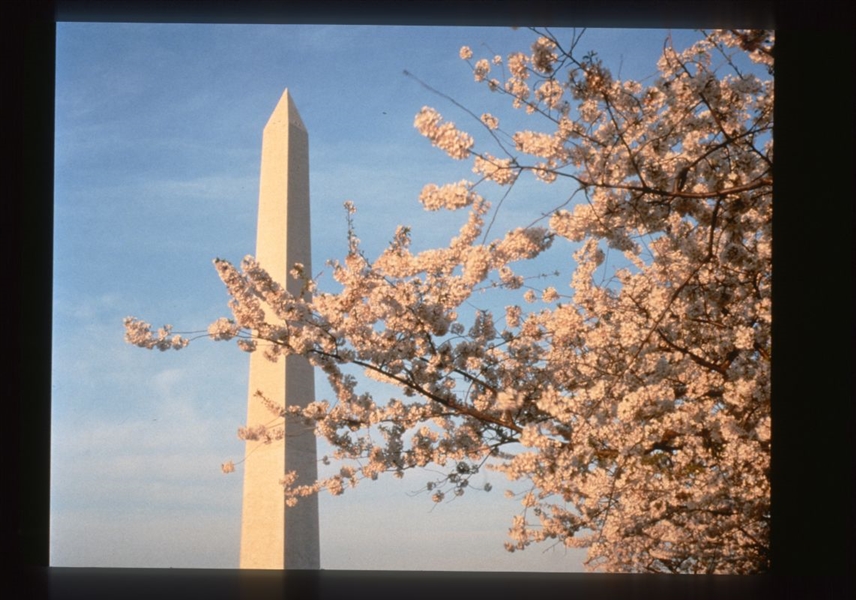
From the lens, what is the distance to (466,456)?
3.68 metres

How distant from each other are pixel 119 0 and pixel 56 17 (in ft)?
1.13

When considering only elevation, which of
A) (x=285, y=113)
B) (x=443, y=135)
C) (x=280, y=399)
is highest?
(x=285, y=113)

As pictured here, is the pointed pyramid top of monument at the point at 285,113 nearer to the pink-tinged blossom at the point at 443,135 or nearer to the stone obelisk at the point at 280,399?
the stone obelisk at the point at 280,399

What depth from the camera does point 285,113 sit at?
17.0ft

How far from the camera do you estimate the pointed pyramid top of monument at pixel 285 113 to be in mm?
5188

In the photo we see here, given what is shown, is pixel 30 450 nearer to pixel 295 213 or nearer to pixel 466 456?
pixel 466 456

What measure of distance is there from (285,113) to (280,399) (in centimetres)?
160

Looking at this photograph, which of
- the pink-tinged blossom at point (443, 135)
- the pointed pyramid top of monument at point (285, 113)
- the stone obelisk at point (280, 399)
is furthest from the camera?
the pointed pyramid top of monument at point (285, 113)

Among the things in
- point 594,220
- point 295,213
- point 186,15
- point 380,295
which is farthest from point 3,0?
point 295,213

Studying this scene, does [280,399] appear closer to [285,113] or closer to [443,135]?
[285,113]

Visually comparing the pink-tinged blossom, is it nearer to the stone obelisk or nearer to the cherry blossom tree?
the cherry blossom tree

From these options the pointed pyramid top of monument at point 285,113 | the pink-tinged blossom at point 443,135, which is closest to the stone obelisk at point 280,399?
the pointed pyramid top of monument at point 285,113

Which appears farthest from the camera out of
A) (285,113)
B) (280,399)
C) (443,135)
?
(285,113)


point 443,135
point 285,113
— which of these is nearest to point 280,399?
point 285,113
